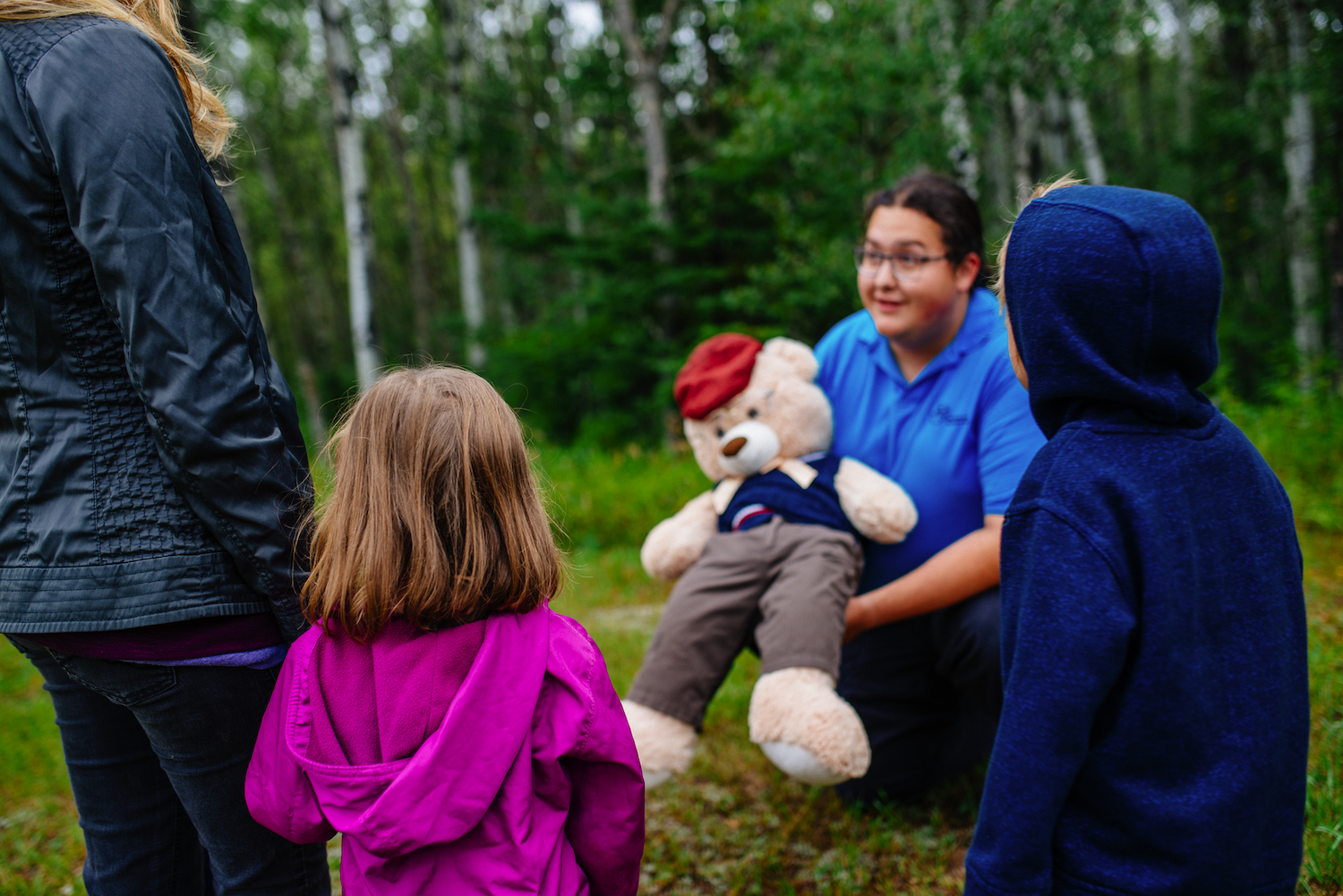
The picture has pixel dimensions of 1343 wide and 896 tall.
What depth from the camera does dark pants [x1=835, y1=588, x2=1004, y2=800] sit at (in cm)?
268

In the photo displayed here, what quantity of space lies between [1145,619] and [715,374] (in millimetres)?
1574

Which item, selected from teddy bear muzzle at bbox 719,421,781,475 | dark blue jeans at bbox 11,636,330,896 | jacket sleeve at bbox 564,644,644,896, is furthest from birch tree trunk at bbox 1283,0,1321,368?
dark blue jeans at bbox 11,636,330,896

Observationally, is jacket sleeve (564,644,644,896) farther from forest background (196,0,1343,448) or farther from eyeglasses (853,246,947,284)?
forest background (196,0,1343,448)

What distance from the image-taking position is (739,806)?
9.23 feet

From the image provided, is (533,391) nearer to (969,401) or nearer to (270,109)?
(969,401)

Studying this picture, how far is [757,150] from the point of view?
28.1ft

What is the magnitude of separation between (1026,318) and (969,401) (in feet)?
3.97

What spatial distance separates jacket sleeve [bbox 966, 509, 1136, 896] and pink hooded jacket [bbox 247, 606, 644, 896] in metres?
A: 0.63

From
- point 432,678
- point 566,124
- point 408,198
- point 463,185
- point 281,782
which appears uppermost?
point 566,124

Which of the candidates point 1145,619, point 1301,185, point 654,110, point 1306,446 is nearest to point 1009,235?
point 1145,619

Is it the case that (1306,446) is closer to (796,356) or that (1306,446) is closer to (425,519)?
(796,356)

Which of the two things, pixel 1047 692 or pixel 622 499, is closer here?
pixel 1047 692

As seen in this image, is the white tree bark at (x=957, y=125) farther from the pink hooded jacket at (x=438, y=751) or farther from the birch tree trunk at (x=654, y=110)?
the pink hooded jacket at (x=438, y=751)

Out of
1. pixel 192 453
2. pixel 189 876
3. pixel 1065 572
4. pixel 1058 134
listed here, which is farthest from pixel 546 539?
pixel 1058 134
